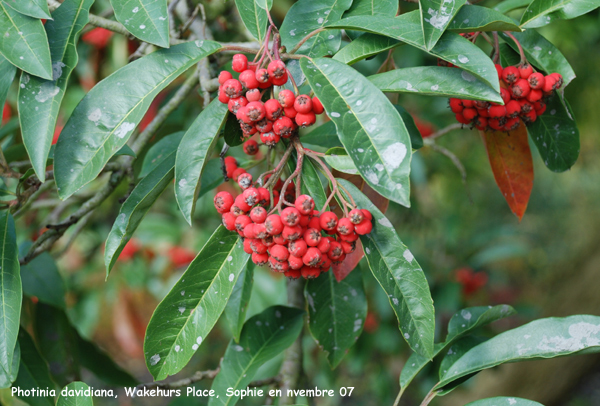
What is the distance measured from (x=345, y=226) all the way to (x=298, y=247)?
89 millimetres

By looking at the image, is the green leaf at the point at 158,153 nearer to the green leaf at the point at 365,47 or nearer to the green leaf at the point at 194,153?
the green leaf at the point at 194,153

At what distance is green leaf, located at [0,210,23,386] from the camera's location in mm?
876

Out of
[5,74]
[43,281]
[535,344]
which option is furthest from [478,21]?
[43,281]

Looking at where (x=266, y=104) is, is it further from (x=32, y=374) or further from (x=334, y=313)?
(x=32, y=374)

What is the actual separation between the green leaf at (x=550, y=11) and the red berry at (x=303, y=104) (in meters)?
0.52

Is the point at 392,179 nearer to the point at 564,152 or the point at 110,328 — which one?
the point at 564,152

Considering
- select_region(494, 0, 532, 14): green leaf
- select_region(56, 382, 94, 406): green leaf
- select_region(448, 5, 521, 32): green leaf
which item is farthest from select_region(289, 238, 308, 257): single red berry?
select_region(494, 0, 532, 14): green leaf

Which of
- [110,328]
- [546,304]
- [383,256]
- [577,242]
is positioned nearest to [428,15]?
[383,256]

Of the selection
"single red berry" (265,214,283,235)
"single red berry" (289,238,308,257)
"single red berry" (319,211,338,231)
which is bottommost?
"single red berry" (289,238,308,257)

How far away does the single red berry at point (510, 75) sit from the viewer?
35.5 inches

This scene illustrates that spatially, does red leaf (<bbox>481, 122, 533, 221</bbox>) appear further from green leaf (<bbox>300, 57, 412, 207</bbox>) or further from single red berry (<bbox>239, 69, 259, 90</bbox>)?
single red berry (<bbox>239, 69, 259, 90</bbox>)

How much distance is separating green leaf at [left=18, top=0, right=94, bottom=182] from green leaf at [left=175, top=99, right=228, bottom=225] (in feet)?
0.70

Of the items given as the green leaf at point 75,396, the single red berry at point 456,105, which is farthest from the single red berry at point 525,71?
the green leaf at point 75,396

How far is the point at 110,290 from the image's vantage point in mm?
2996
